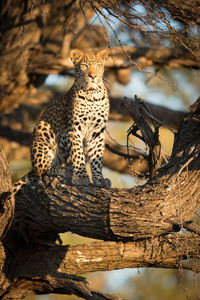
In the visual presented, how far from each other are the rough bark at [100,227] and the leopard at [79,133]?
1.81ft

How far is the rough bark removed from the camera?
14.3 feet

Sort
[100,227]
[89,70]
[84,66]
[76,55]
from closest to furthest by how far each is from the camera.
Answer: [100,227] → [89,70] → [84,66] → [76,55]

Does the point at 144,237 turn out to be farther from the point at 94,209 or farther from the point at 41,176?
the point at 41,176

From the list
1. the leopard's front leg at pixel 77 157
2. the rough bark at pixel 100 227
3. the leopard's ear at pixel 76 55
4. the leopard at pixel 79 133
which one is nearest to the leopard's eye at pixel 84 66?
the leopard at pixel 79 133

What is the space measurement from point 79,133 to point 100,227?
5.83ft

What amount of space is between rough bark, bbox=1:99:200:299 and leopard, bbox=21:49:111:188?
0.55m

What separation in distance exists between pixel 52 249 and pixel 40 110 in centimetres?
537

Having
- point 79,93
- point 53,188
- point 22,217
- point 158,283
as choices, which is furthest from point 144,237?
point 158,283

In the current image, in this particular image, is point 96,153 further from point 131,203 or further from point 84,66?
point 131,203

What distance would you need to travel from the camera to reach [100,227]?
4562mm

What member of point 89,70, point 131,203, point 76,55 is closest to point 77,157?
point 89,70

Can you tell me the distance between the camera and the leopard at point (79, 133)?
19.5 ft

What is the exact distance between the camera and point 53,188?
4.99 metres

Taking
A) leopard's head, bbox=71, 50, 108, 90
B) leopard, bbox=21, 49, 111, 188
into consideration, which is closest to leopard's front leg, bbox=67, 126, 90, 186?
leopard, bbox=21, 49, 111, 188
